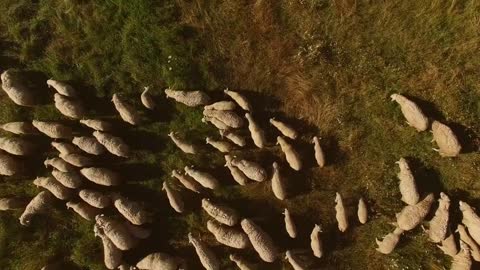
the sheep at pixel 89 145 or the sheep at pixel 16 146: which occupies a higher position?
the sheep at pixel 89 145

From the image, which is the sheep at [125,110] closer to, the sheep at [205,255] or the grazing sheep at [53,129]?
the grazing sheep at [53,129]

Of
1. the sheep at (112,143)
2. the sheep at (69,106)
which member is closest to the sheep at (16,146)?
the sheep at (69,106)

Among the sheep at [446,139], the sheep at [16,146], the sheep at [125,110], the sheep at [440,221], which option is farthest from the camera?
the sheep at [16,146]

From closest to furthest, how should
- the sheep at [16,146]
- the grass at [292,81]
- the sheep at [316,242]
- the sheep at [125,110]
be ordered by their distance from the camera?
the grass at [292,81]
the sheep at [316,242]
the sheep at [125,110]
the sheep at [16,146]

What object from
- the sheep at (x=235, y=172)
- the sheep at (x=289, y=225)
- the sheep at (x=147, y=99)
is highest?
the sheep at (x=147, y=99)

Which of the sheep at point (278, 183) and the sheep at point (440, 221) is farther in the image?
the sheep at point (278, 183)

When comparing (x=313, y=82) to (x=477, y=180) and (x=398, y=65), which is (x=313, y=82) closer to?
(x=398, y=65)

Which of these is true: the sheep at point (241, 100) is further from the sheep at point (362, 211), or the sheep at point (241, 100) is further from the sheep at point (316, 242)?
the sheep at point (362, 211)

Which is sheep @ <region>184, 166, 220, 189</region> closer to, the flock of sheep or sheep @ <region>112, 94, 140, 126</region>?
the flock of sheep
